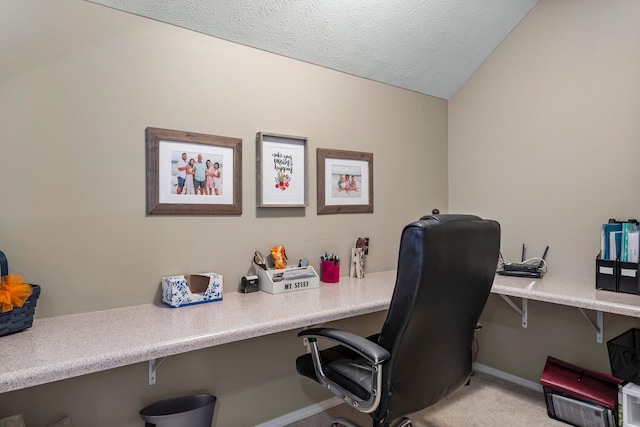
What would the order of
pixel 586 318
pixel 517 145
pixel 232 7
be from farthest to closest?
pixel 517 145 → pixel 586 318 → pixel 232 7

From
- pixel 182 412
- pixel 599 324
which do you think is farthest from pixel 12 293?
pixel 599 324

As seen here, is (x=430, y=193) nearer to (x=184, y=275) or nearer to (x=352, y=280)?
(x=352, y=280)

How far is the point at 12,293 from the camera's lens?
4.25 feet

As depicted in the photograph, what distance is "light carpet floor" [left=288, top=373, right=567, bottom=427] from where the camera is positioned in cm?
215

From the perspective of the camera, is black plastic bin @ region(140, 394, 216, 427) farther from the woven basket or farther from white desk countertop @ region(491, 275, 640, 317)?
white desk countertop @ region(491, 275, 640, 317)

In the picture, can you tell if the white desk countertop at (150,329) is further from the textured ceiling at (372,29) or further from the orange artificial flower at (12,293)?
the textured ceiling at (372,29)

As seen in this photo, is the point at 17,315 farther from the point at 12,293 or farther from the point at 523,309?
the point at 523,309

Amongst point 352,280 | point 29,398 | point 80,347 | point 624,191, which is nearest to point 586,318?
point 624,191

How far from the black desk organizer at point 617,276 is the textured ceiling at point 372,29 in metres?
1.59

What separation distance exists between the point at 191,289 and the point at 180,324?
0.39m

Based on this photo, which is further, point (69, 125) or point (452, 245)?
point (69, 125)

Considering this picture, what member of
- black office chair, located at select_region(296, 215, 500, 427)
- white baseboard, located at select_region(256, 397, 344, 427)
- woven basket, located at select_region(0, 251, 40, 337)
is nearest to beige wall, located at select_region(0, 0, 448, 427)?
white baseboard, located at select_region(256, 397, 344, 427)

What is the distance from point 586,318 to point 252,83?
2.37 metres

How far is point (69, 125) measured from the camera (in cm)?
160
